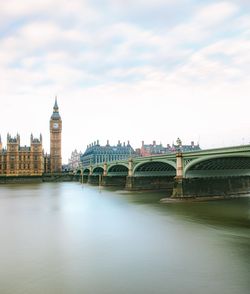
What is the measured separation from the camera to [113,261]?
18031mm

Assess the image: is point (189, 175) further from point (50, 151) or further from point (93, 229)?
point (50, 151)

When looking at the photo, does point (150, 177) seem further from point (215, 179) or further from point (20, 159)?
point (20, 159)

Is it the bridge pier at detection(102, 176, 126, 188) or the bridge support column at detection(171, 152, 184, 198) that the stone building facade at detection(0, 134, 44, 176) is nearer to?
the bridge pier at detection(102, 176, 126, 188)

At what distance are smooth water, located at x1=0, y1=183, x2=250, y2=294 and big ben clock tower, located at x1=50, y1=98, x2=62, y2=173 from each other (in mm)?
135562

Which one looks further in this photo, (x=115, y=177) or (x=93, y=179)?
(x=93, y=179)

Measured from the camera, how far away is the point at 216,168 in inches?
2148

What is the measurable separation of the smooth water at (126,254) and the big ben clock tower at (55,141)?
13556 cm

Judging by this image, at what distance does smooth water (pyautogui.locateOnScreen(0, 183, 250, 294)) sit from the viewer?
14.4m

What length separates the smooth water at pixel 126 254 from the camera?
14445 mm

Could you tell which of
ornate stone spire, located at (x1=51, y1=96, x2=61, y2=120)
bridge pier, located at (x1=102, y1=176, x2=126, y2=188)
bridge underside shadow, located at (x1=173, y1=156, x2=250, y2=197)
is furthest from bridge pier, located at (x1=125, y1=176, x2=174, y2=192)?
ornate stone spire, located at (x1=51, y1=96, x2=61, y2=120)

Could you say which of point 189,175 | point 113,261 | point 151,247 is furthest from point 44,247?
point 189,175

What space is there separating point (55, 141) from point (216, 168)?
13090cm

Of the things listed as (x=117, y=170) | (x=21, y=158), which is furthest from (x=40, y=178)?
(x=117, y=170)

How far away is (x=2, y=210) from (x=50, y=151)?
134163 millimetres
